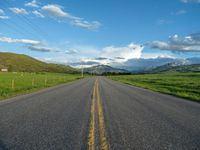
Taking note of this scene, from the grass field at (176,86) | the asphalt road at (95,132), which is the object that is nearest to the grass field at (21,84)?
the asphalt road at (95,132)

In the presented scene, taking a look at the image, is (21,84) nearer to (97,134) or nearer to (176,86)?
(176,86)

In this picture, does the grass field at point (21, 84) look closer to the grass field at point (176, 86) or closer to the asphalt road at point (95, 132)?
the asphalt road at point (95, 132)

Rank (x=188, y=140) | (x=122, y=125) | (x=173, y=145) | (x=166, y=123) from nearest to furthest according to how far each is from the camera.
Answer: (x=173, y=145)
(x=188, y=140)
(x=122, y=125)
(x=166, y=123)

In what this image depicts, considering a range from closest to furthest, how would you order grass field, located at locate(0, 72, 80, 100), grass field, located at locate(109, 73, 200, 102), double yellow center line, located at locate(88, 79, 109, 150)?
double yellow center line, located at locate(88, 79, 109, 150) < grass field, located at locate(0, 72, 80, 100) < grass field, located at locate(109, 73, 200, 102)

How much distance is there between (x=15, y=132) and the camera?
6.54 m

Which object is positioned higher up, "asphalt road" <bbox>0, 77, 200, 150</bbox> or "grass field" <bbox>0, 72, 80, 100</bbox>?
"asphalt road" <bbox>0, 77, 200, 150</bbox>

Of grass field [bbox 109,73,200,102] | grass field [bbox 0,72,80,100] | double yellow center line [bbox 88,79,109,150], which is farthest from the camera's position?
grass field [bbox 109,73,200,102]

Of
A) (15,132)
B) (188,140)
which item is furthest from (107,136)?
(15,132)

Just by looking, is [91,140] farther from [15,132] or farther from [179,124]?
[179,124]

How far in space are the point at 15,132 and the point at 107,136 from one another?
267 centimetres

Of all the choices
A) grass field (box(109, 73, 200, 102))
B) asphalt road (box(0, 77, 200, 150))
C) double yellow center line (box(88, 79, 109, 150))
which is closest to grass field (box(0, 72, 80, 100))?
asphalt road (box(0, 77, 200, 150))

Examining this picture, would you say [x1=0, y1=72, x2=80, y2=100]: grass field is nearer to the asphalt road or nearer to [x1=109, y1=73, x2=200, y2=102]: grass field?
the asphalt road

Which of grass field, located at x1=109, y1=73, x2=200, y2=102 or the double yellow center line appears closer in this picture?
the double yellow center line

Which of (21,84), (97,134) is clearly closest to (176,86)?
(21,84)
